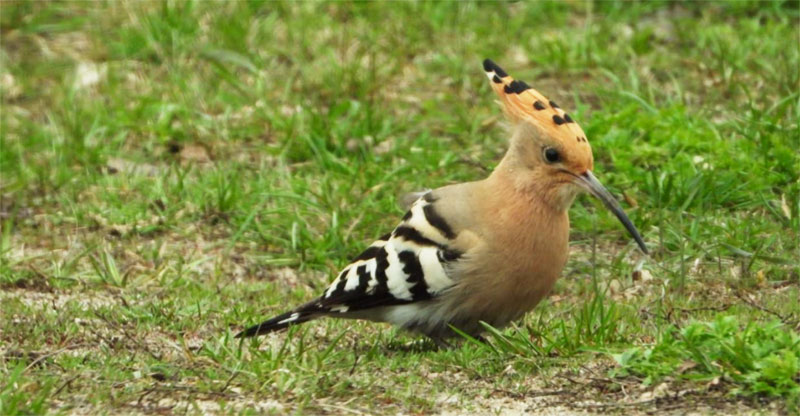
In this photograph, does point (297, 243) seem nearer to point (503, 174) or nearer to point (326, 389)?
point (503, 174)

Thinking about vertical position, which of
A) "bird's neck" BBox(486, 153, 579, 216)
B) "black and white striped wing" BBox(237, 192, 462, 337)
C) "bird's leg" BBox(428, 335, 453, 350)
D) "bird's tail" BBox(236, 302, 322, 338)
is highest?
"bird's neck" BBox(486, 153, 579, 216)

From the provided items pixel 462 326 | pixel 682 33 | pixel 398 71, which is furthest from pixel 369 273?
pixel 682 33

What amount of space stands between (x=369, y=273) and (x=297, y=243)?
47.5 inches

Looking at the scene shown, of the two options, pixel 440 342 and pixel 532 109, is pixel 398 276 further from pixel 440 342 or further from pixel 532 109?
pixel 532 109

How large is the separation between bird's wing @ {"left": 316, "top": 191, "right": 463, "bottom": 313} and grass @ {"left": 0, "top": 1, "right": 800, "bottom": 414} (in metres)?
0.16

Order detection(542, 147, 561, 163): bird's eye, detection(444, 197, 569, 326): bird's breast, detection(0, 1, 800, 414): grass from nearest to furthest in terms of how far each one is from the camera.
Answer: detection(0, 1, 800, 414): grass, detection(444, 197, 569, 326): bird's breast, detection(542, 147, 561, 163): bird's eye

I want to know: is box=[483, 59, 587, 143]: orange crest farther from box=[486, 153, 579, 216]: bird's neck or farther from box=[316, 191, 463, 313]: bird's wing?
box=[316, 191, 463, 313]: bird's wing

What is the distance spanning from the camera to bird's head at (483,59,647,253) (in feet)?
14.7

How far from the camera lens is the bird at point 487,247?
442 cm

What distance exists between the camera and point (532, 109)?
4.59m

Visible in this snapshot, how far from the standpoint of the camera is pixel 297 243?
19.0 feet

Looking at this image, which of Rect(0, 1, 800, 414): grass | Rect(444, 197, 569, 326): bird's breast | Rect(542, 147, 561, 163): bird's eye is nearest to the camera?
Rect(0, 1, 800, 414): grass

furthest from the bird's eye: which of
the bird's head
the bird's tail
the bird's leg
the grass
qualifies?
the bird's tail

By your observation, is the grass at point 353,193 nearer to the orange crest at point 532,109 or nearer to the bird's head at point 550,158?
the bird's head at point 550,158
